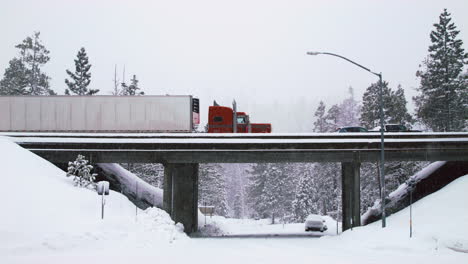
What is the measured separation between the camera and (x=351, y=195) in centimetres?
3484

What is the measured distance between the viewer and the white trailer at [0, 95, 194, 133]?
112ft

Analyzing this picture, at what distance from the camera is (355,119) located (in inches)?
3533

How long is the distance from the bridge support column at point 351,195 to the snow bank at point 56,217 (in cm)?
1529

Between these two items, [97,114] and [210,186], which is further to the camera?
[210,186]

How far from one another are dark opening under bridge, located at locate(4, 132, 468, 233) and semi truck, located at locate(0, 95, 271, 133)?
6.81 feet

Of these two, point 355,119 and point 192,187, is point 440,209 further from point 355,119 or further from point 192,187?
point 355,119

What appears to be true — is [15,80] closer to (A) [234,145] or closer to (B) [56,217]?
(A) [234,145]

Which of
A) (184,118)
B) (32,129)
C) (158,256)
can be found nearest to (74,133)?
(32,129)

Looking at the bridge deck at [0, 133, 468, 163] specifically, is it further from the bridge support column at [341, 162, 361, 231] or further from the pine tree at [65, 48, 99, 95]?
the pine tree at [65, 48, 99, 95]

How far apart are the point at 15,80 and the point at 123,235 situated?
66.8 meters

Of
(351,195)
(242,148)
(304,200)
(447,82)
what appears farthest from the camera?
(304,200)

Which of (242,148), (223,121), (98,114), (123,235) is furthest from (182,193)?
(123,235)

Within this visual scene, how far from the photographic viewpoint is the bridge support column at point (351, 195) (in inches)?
1337

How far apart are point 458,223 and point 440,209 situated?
4312 mm
